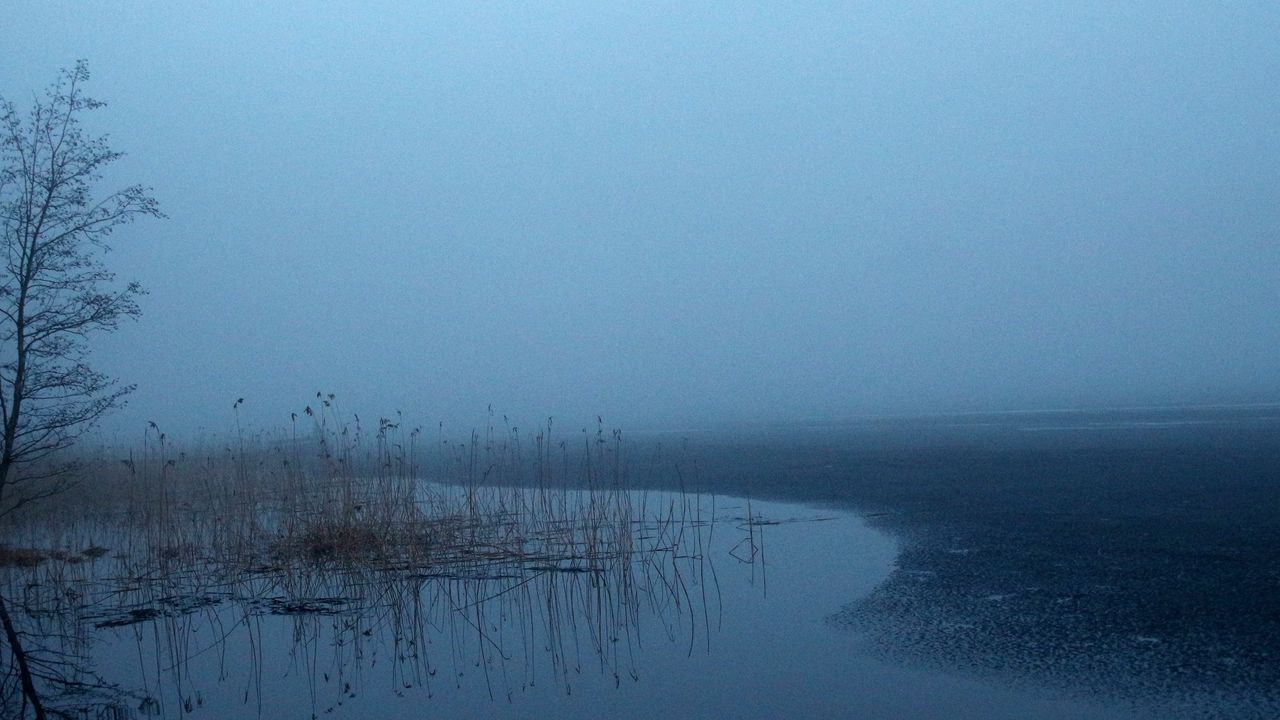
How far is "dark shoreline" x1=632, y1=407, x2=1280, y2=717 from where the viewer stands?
5.63 metres

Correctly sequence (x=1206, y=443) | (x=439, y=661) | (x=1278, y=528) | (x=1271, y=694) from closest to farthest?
(x=1271, y=694)
(x=439, y=661)
(x=1278, y=528)
(x=1206, y=443)

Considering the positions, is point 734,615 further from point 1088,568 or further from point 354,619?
point 354,619

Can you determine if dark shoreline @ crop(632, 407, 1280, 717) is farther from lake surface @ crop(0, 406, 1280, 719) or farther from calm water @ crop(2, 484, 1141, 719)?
calm water @ crop(2, 484, 1141, 719)

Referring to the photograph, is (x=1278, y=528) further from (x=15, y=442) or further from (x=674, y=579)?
(x=15, y=442)

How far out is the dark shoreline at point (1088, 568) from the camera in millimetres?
5629

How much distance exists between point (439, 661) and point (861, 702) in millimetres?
3341

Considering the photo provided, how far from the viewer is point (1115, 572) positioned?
26.2 ft

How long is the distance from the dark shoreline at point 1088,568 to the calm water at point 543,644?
1.48ft

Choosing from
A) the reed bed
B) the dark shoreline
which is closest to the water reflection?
the reed bed

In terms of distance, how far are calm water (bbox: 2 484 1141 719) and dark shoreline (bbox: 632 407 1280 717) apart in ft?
1.48

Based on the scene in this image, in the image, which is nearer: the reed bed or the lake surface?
the lake surface

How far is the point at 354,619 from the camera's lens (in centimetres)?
846

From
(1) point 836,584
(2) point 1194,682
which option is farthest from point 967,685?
(1) point 836,584

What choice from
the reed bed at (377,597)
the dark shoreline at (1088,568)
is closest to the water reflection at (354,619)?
the reed bed at (377,597)
